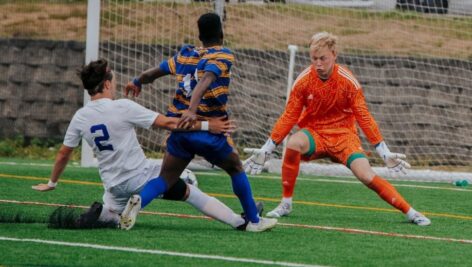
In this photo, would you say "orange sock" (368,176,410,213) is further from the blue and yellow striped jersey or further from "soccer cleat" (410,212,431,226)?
the blue and yellow striped jersey

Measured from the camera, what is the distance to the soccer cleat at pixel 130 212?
8.71m

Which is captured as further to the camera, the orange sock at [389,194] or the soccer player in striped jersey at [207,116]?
the orange sock at [389,194]

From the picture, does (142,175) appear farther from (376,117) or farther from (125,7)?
(376,117)

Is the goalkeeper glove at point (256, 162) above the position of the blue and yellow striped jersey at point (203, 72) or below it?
below

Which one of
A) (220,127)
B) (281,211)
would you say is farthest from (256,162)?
(220,127)

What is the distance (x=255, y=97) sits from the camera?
17609mm

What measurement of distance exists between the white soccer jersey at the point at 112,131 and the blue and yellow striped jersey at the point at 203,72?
49 cm

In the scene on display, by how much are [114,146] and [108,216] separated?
20.7 inches

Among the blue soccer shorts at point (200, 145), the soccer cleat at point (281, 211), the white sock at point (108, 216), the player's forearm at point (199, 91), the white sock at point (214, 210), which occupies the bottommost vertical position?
the soccer cleat at point (281, 211)

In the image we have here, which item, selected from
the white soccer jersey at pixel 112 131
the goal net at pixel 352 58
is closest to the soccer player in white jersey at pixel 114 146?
the white soccer jersey at pixel 112 131

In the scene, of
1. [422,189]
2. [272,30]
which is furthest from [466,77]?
[422,189]

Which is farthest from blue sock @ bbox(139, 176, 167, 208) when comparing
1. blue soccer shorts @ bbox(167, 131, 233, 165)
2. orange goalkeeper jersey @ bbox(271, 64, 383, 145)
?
orange goalkeeper jersey @ bbox(271, 64, 383, 145)

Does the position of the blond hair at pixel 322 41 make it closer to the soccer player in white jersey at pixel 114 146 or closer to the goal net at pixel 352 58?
the soccer player in white jersey at pixel 114 146

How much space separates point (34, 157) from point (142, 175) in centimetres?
920
